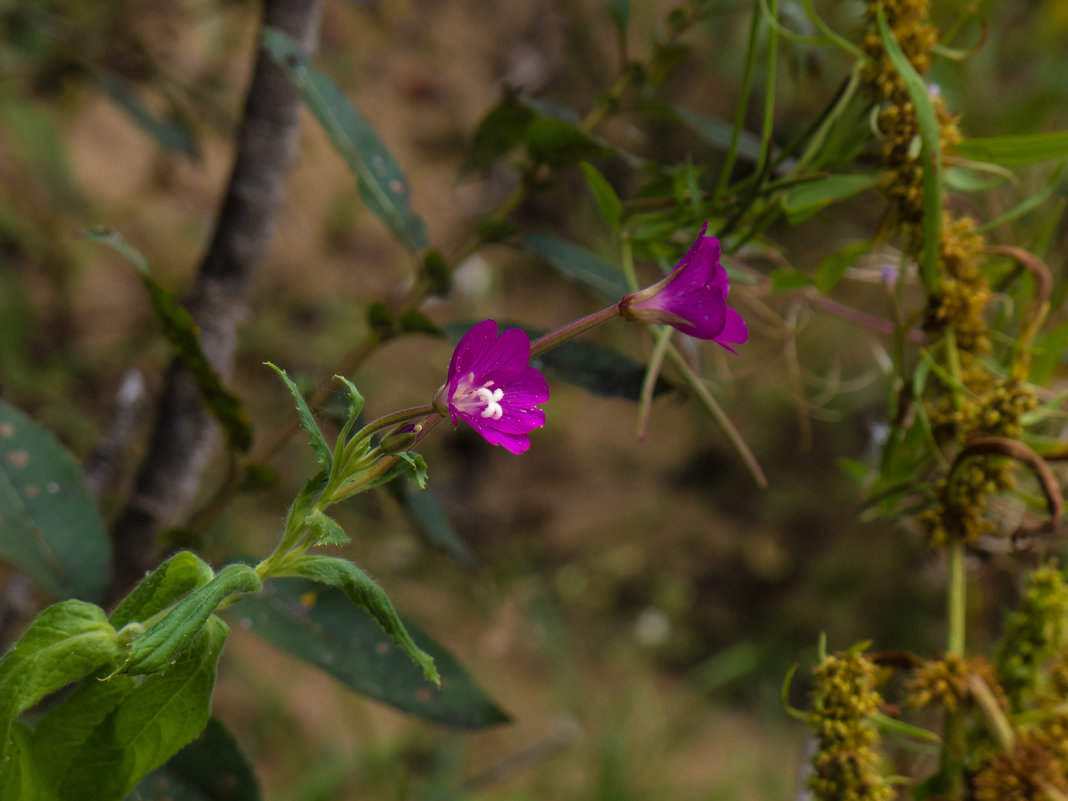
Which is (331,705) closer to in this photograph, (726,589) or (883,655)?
(726,589)

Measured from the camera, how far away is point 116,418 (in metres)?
0.93

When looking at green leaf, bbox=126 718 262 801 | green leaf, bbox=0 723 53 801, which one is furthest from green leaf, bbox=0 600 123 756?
green leaf, bbox=126 718 262 801

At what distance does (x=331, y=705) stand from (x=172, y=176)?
1.42 meters

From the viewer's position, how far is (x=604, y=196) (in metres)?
0.64

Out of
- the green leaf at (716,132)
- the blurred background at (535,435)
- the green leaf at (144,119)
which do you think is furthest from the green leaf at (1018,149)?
the green leaf at (144,119)

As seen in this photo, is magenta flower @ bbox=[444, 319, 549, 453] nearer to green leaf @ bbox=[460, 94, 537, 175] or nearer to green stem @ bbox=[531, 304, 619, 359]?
green stem @ bbox=[531, 304, 619, 359]

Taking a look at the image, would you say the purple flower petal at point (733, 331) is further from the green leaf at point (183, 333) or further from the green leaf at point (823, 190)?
the green leaf at point (183, 333)

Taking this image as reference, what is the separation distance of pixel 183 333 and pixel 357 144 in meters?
0.23

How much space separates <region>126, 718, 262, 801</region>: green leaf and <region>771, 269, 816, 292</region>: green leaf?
1.73ft

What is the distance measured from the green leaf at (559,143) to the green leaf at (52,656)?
0.45 meters

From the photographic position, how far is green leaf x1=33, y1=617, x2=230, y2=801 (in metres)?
0.42

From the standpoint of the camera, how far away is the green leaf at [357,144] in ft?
2.38

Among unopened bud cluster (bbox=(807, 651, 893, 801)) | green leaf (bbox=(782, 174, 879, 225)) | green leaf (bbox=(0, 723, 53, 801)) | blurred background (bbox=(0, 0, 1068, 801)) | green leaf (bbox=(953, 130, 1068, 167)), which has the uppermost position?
green leaf (bbox=(0, 723, 53, 801))

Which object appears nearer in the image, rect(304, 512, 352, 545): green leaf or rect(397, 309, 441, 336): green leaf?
rect(304, 512, 352, 545): green leaf
